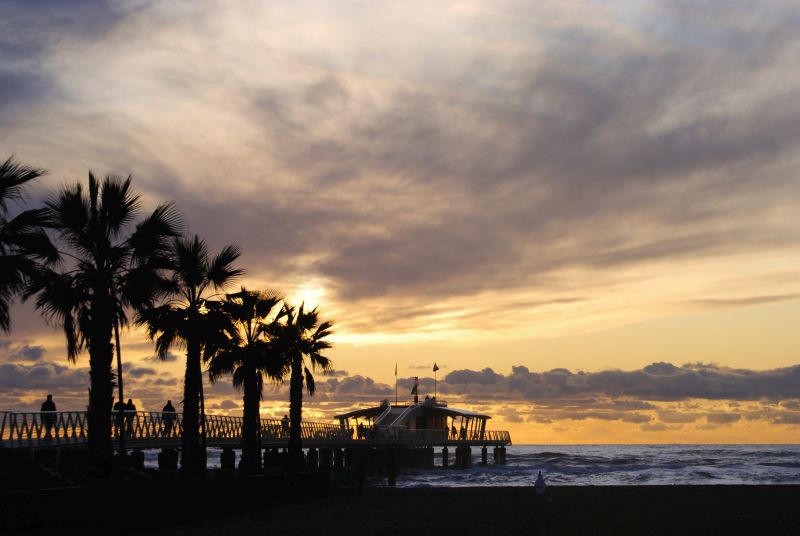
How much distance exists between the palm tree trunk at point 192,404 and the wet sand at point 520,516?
3.51 m

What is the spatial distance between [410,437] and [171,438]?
49.5 meters

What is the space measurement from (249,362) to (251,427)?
3.12 meters

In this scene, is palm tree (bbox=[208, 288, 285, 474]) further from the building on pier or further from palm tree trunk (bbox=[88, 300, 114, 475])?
the building on pier

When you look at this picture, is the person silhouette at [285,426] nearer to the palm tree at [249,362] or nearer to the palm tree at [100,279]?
the palm tree at [249,362]

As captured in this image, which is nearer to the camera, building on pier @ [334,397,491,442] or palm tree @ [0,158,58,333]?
palm tree @ [0,158,58,333]

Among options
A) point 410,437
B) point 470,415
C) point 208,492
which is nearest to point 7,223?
point 208,492

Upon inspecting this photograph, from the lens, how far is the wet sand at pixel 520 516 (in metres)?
25.8

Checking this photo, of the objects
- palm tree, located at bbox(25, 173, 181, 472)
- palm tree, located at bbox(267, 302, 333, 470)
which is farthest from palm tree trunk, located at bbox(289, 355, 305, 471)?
palm tree, located at bbox(25, 173, 181, 472)

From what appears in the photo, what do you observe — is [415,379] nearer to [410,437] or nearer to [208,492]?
[410,437]

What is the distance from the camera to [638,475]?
266ft

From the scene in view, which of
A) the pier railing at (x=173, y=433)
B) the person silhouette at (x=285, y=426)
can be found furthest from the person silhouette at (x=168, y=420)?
the person silhouette at (x=285, y=426)

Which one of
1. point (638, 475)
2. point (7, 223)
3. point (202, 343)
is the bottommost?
point (638, 475)

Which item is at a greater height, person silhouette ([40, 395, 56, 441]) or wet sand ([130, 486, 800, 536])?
person silhouette ([40, 395, 56, 441])

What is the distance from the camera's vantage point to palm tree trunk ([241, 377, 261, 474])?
39312mm
